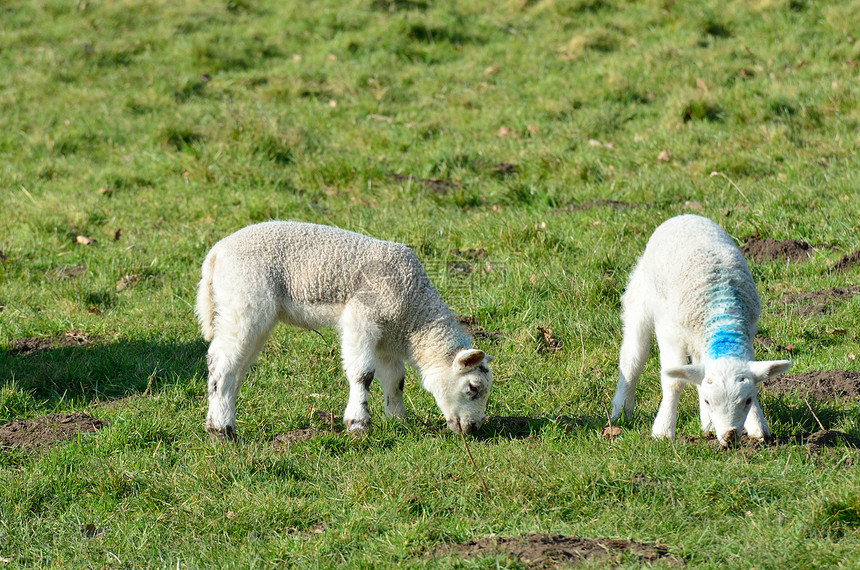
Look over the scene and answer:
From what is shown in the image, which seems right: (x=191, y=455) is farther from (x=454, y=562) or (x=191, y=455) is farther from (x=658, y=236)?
(x=658, y=236)

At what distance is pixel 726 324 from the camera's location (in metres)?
4.99

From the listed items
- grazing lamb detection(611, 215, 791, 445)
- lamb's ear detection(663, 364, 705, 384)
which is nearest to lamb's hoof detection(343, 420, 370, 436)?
grazing lamb detection(611, 215, 791, 445)

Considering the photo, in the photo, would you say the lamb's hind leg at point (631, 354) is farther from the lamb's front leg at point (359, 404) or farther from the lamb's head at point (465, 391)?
the lamb's front leg at point (359, 404)

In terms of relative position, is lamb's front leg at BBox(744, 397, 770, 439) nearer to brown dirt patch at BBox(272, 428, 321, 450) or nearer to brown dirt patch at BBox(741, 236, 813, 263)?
brown dirt patch at BBox(272, 428, 321, 450)

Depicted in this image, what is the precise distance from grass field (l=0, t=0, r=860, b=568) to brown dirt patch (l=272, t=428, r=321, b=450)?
0.9 inches

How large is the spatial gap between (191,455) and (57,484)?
0.72 metres

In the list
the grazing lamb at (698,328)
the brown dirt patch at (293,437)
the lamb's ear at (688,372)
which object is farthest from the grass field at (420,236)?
the lamb's ear at (688,372)

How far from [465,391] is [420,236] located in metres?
2.94

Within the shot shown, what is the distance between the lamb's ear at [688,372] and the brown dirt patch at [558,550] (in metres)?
1.08

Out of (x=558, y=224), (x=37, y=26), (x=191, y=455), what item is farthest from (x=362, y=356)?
(x=37, y=26)

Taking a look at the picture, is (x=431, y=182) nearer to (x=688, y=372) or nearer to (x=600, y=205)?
(x=600, y=205)

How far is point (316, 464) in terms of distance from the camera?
5.02 metres

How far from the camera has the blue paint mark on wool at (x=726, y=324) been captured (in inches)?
190

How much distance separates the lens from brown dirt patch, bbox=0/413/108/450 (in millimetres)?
5398
